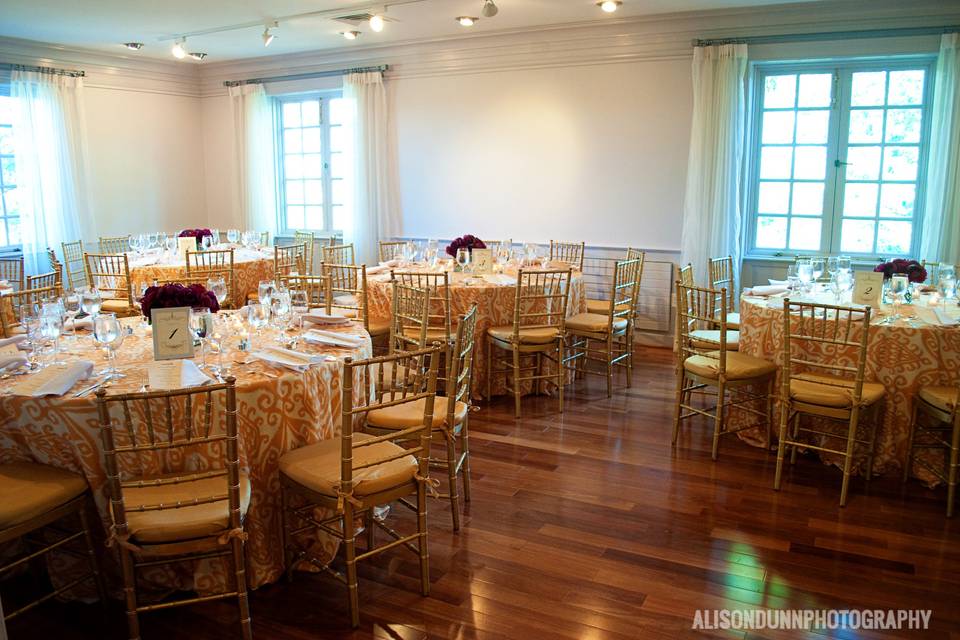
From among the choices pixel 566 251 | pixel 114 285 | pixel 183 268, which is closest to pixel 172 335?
pixel 183 268

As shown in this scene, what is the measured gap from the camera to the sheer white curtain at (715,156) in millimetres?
6590

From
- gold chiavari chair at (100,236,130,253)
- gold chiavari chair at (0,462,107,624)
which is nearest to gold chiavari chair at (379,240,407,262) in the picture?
gold chiavari chair at (100,236,130,253)

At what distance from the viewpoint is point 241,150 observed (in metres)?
9.55

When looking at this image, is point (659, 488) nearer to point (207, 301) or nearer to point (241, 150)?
point (207, 301)

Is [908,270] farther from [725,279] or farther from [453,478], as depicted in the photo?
[453,478]

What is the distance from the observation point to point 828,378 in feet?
13.1

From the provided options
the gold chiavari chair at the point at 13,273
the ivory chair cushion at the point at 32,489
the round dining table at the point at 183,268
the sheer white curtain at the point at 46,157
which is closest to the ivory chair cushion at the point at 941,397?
the ivory chair cushion at the point at 32,489

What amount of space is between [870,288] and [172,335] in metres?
3.91

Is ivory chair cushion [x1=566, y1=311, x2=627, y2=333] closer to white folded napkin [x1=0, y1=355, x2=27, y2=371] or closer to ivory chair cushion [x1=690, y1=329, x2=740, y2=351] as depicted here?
ivory chair cushion [x1=690, y1=329, x2=740, y2=351]

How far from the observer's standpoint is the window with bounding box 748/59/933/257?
20.8 ft

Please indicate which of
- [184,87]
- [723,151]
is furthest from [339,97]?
[723,151]

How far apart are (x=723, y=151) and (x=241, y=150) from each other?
6.16m

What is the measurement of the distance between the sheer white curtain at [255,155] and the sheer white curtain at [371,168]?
57.6 inches

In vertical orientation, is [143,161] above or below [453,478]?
above
